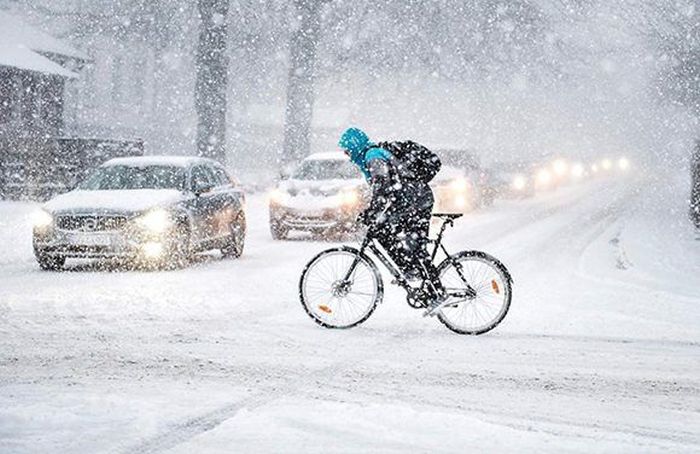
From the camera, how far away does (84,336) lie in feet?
26.0

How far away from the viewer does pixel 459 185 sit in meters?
26.6

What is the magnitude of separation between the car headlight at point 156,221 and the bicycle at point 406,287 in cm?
469

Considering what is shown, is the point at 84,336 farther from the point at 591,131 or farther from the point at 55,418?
the point at 591,131

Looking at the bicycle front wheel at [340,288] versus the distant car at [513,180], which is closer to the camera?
the bicycle front wheel at [340,288]

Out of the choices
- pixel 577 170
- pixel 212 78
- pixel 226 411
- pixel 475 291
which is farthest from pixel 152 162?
pixel 577 170

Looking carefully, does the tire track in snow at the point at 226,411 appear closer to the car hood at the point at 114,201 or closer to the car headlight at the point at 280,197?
the car hood at the point at 114,201

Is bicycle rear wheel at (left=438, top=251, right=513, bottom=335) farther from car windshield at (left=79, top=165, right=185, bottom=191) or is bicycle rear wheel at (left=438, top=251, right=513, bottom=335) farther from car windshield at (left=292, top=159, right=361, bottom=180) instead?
car windshield at (left=292, top=159, right=361, bottom=180)

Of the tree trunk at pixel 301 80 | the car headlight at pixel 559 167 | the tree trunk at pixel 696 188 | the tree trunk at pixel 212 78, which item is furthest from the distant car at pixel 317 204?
the car headlight at pixel 559 167

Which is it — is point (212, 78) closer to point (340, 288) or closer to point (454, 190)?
point (454, 190)

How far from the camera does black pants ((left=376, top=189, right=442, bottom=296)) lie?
26.9 feet

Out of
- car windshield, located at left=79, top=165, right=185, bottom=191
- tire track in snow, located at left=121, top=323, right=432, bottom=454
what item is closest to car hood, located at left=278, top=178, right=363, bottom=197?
car windshield, located at left=79, top=165, right=185, bottom=191

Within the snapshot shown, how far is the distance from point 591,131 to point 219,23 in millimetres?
68021

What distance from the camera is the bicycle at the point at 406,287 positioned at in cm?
824

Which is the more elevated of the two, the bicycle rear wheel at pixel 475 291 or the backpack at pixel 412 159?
the backpack at pixel 412 159
